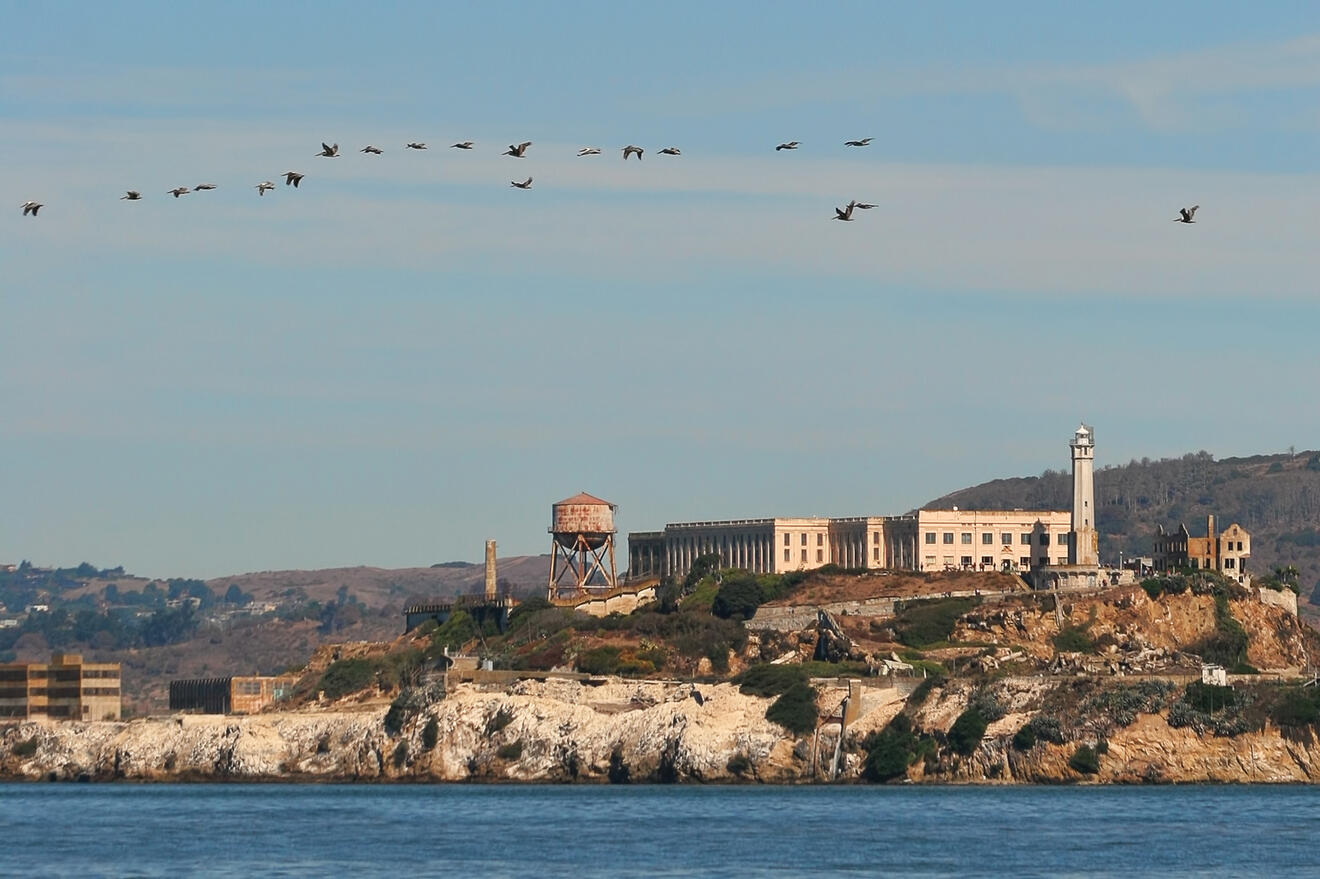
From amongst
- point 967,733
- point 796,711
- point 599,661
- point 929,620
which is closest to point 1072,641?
point 929,620

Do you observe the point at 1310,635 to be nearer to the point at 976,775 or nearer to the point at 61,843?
the point at 976,775

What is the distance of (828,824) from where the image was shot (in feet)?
363

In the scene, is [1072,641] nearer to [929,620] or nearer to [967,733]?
[929,620]

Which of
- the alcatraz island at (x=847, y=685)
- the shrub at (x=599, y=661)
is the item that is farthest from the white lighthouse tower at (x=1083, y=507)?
the shrub at (x=599, y=661)

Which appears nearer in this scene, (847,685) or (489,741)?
(847,685)

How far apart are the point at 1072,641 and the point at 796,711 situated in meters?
25.5

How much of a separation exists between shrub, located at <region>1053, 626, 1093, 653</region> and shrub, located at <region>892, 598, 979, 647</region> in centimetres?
671

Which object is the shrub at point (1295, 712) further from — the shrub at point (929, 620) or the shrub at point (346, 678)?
the shrub at point (346, 678)

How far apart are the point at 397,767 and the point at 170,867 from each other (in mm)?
63723

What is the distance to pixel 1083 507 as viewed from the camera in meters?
186

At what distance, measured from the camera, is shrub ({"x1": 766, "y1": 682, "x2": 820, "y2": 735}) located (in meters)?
146

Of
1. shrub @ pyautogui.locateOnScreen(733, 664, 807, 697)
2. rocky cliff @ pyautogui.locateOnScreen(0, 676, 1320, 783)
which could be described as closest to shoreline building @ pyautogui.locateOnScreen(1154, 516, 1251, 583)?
shrub @ pyautogui.locateOnScreen(733, 664, 807, 697)

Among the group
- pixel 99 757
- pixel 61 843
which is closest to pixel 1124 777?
pixel 61 843

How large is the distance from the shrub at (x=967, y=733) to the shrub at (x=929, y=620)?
1016 inches
